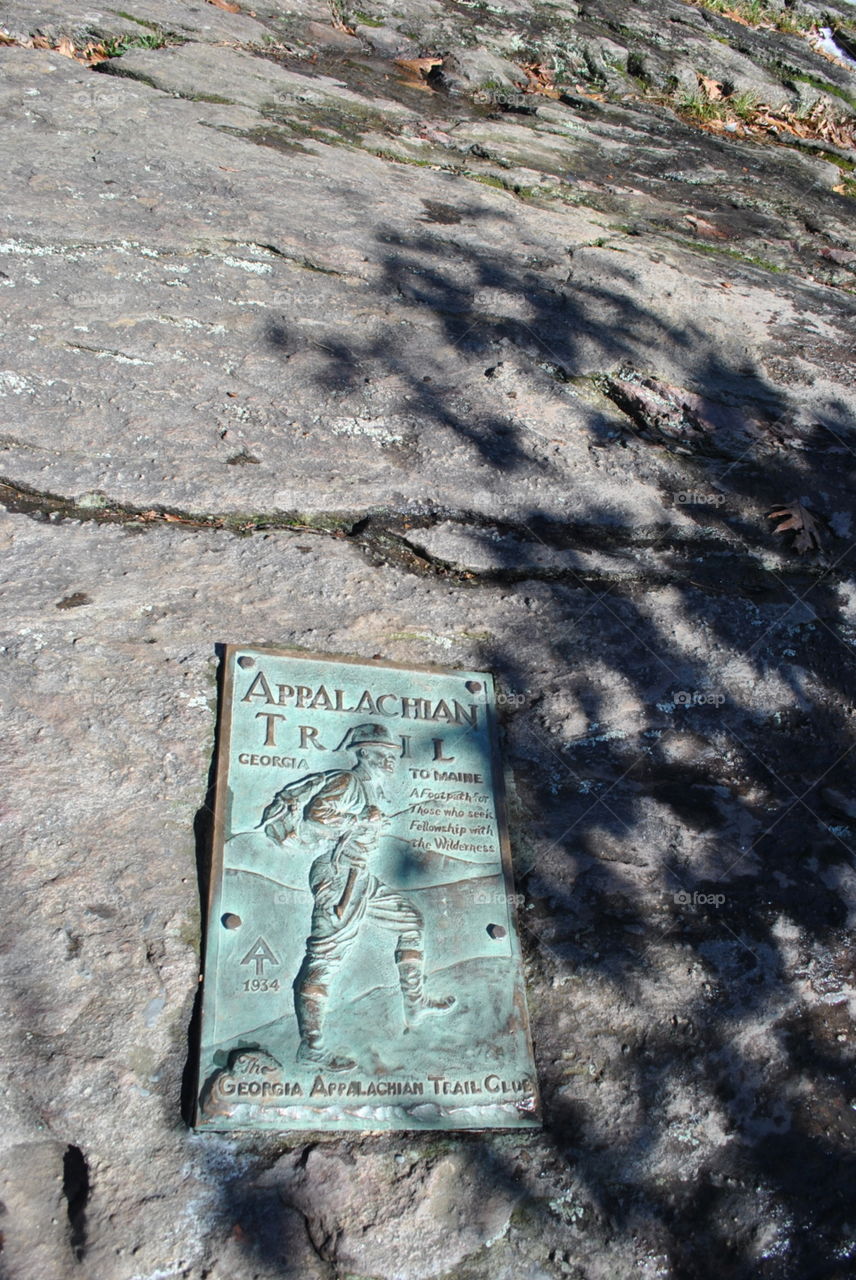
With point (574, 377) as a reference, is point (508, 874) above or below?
below

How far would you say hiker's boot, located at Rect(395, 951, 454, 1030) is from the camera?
175cm

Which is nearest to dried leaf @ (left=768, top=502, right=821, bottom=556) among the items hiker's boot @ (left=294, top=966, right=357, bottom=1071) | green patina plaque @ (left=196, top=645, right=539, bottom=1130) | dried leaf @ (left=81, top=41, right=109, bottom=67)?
green patina plaque @ (left=196, top=645, right=539, bottom=1130)

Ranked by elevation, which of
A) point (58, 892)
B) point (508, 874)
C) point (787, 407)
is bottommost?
point (58, 892)

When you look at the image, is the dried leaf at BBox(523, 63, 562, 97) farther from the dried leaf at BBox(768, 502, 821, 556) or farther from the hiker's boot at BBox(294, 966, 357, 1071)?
the hiker's boot at BBox(294, 966, 357, 1071)

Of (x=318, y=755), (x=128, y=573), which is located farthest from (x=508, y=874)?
(x=128, y=573)

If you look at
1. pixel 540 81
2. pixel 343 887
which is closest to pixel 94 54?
pixel 540 81

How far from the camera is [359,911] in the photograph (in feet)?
5.98


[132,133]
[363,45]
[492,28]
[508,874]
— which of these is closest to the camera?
[508,874]

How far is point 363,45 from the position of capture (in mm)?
5145

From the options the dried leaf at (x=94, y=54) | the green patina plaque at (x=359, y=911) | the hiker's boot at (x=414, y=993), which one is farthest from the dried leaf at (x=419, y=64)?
the hiker's boot at (x=414, y=993)

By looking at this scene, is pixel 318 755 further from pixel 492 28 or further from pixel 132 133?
pixel 492 28

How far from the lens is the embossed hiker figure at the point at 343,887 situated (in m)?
1.71

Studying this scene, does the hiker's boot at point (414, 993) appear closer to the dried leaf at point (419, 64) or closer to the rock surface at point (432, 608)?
the rock surface at point (432, 608)

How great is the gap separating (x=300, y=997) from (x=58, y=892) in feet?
1.52
